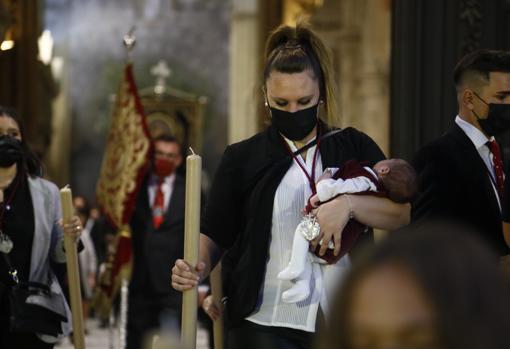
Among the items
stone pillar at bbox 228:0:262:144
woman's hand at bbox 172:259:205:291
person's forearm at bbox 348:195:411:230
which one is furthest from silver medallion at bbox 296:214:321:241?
stone pillar at bbox 228:0:262:144

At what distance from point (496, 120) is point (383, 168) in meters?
1.30

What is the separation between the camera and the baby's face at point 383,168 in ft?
14.4

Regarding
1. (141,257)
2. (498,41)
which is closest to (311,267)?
(498,41)

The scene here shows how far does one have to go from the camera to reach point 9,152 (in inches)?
247

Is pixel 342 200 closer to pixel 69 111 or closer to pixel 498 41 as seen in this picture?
pixel 498 41

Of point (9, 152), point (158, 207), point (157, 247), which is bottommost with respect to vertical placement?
point (157, 247)

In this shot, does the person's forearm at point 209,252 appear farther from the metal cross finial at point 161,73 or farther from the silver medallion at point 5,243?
the metal cross finial at point 161,73

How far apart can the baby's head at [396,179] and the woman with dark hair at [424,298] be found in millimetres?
2879

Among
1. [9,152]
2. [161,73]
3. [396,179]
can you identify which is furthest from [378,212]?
[161,73]

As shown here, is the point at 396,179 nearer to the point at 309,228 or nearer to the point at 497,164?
the point at 309,228

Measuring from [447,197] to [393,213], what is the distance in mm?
1015

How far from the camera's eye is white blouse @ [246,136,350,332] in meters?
4.50

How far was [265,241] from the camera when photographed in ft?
15.0

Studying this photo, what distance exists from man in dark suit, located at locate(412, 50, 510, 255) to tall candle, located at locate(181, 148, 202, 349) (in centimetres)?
136
